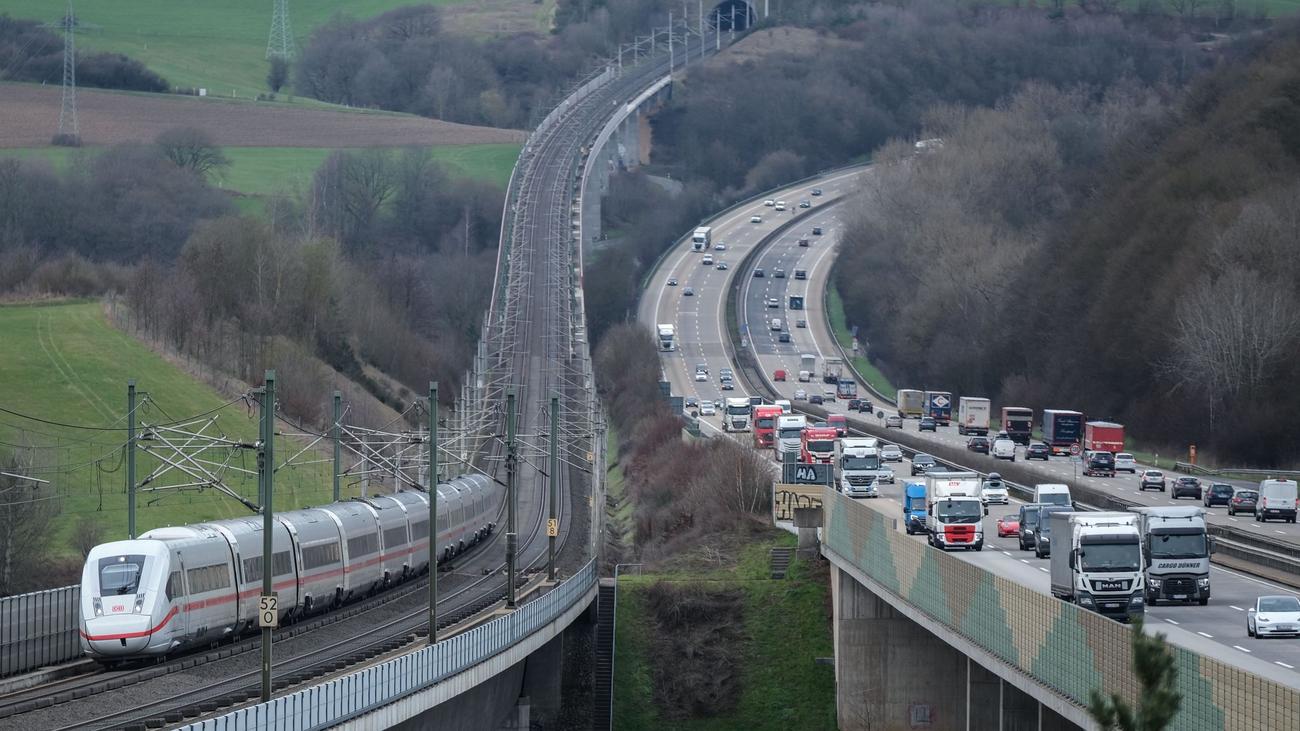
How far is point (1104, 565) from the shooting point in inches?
1460

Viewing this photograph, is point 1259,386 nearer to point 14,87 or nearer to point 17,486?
point 17,486

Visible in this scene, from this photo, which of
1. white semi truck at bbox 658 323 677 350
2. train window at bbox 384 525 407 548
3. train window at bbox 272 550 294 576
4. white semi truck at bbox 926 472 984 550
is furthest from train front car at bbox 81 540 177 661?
white semi truck at bbox 658 323 677 350

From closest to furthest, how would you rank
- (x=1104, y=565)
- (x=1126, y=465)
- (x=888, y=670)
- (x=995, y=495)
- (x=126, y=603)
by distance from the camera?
(x=1104, y=565)
(x=126, y=603)
(x=888, y=670)
(x=995, y=495)
(x=1126, y=465)

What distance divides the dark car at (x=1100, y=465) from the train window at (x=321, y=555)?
36759 millimetres

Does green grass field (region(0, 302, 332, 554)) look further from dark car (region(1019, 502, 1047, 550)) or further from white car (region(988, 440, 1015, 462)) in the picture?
white car (region(988, 440, 1015, 462))

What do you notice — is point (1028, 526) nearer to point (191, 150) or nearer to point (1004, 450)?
point (1004, 450)

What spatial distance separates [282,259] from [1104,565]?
8337 cm

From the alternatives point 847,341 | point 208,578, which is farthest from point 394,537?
point 847,341

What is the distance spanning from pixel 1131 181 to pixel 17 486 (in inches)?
3566

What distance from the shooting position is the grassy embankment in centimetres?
5528

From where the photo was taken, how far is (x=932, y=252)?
483ft

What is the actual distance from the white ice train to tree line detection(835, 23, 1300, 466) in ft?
149

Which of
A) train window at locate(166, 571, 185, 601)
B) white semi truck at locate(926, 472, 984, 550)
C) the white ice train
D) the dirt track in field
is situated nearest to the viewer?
the white ice train

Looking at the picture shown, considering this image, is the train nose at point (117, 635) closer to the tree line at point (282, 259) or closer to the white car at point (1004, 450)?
the tree line at point (282, 259)
